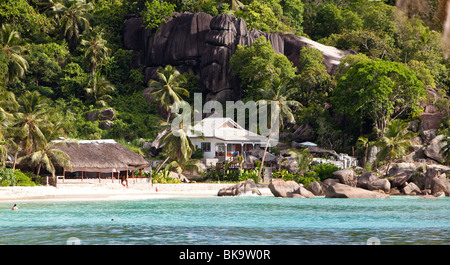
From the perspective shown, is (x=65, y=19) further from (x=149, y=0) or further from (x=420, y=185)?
(x=420, y=185)

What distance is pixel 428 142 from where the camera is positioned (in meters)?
48.0

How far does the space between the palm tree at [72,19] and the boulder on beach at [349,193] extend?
34.0 m

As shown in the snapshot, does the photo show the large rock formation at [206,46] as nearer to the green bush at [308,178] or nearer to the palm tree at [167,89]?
the palm tree at [167,89]

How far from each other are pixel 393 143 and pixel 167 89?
21184 mm

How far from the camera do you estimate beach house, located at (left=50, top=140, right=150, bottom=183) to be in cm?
3978

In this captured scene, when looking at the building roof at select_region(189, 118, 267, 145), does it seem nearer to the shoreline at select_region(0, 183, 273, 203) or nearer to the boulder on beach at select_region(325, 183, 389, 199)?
the shoreline at select_region(0, 183, 273, 203)

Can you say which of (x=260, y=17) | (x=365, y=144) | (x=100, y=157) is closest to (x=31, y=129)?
(x=100, y=157)

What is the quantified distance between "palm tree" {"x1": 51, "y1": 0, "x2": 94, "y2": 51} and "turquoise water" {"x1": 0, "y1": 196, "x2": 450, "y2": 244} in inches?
1201

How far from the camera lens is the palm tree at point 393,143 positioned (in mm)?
43562

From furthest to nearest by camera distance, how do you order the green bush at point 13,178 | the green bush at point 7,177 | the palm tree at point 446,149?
1. the palm tree at point 446,149
2. the green bush at point 13,178
3. the green bush at point 7,177

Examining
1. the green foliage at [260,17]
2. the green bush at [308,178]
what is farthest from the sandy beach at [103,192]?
the green foliage at [260,17]

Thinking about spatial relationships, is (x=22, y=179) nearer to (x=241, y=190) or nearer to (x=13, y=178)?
(x=13, y=178)

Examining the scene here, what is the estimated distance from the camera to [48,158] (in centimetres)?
3794
